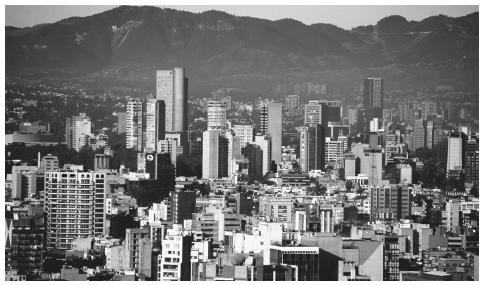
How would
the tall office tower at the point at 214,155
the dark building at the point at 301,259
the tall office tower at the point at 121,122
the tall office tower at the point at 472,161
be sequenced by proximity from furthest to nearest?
the tall office tower at the point at 121,122 → the tall office tower at the point at 214,155 → the tall office tower at the point at 472,161 → the dark building at the point at 301,259

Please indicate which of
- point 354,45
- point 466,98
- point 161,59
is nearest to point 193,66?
point 161,59

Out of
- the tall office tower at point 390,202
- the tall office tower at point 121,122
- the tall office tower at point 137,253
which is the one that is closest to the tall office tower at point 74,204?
the tall office tower at point 137,253

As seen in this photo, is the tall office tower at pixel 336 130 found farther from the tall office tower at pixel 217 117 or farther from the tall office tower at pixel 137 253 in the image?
the tall office tower at pixel 137 253

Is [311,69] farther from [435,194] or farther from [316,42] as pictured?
[435,194]

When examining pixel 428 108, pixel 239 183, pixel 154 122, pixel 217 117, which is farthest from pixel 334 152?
pixel 154 122

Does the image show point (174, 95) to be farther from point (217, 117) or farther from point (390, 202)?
point (390, 202)

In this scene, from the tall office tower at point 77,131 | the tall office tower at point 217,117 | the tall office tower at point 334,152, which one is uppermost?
the tall office tower at point 217,117

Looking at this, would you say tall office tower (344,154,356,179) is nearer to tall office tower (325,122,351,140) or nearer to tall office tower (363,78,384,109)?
tall office tower (325,122,351,140)
